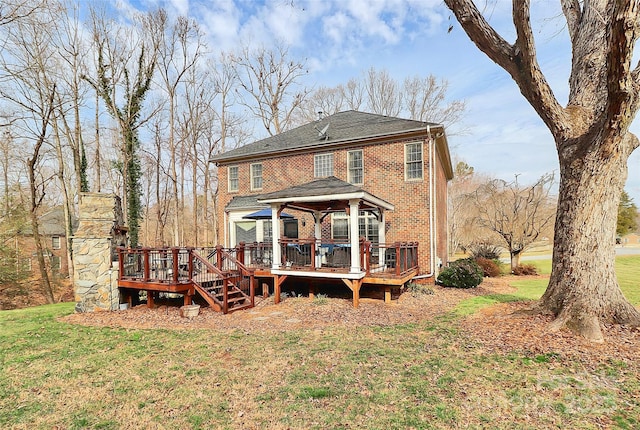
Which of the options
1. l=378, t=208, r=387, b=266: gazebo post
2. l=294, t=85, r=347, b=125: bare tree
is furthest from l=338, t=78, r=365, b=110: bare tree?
l=378, t=208, r=387, b=266: gazebo post

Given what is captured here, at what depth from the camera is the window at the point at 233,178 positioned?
15.6 meters

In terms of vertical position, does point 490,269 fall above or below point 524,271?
above

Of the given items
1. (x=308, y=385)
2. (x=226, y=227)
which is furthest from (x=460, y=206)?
(x=308, y=385)

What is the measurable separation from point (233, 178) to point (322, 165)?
5045mm

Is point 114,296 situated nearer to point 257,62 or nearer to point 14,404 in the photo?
point 14,404

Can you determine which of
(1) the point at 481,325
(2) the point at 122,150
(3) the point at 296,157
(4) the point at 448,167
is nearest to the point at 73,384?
(1) the point at 481,325

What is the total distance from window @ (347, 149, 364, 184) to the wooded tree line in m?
4.17

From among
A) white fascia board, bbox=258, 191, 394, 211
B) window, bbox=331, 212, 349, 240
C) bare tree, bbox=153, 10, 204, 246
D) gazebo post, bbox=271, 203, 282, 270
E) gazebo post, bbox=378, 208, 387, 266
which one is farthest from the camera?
bare tree, bbox=153, 10, 204, 246

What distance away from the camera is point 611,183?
542 centimetres

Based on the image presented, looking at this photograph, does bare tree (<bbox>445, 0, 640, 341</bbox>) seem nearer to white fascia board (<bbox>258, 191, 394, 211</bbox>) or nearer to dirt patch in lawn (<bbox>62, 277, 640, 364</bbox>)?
dirt patch in lawn (<bbox>62, 277, 640, 364</bbox>)

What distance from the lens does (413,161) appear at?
11719 mm

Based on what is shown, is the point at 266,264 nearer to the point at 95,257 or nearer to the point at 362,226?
the point at 362,226

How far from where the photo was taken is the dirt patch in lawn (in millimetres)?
4672

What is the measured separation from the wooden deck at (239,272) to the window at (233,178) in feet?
18.6
